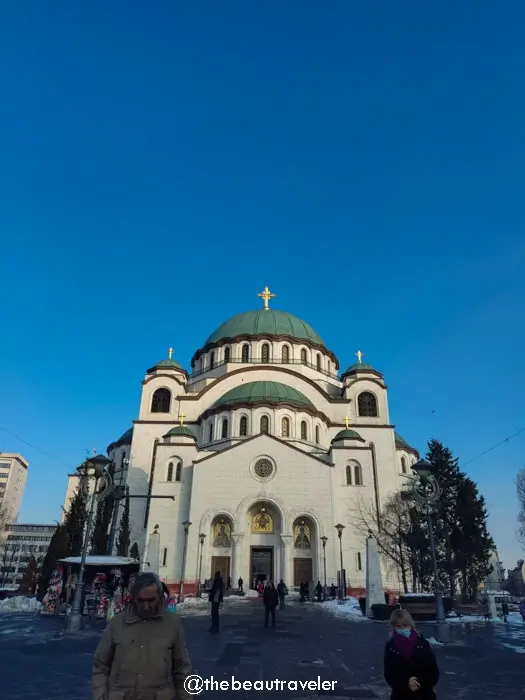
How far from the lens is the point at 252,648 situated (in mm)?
10133

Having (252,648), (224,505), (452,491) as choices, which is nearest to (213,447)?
(224,505)

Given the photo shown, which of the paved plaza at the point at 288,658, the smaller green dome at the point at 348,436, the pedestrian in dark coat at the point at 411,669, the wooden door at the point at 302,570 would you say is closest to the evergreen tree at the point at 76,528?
the paved plaza at the point at 288,658

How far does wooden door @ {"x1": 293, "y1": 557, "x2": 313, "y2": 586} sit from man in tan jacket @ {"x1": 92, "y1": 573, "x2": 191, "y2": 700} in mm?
28201

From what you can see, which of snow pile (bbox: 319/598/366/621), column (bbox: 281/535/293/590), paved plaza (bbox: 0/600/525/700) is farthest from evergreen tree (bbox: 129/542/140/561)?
paved plaza (bbox: 0/600/525/700)

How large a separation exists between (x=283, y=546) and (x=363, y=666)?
21647 mm

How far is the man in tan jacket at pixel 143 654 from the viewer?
2.97 meters

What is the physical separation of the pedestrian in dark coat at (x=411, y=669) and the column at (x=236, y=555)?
1047 inches

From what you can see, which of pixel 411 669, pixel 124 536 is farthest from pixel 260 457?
pixel 411 669

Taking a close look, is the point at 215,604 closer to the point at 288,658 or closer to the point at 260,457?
the point at 288,658

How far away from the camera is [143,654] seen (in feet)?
9.87

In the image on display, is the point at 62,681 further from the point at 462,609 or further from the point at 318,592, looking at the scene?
the point at 318,592

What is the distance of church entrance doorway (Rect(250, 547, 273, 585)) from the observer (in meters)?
29.3

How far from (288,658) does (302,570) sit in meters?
21.5

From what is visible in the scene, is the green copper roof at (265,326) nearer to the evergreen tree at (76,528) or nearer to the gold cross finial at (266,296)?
the gold cross finial at (266,296)
